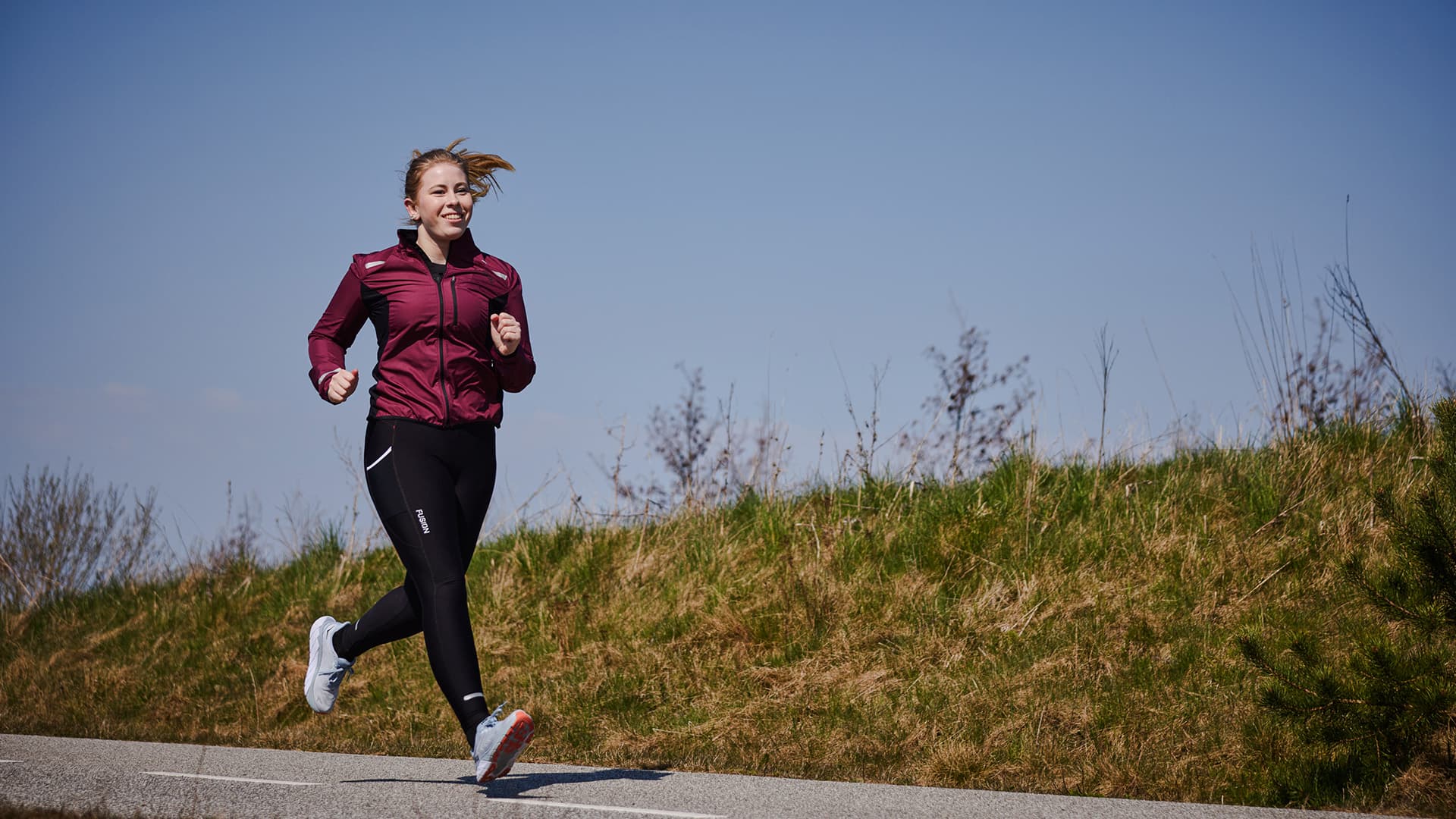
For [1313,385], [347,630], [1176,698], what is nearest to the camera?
[347,630]

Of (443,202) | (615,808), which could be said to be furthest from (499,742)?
(443,202)

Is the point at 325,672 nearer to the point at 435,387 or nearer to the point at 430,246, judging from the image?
the point at 435,387

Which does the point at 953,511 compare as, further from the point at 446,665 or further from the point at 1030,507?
the point at 446,665

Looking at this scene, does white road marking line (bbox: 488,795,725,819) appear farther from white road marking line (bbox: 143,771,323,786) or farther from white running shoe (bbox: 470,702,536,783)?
white road marking line (bbox: 143,771,323,786)

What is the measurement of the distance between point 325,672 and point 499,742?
150cm

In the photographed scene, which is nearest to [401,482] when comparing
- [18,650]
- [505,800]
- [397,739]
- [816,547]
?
Result: [505,800]

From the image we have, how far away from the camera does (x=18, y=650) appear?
45.1 ft

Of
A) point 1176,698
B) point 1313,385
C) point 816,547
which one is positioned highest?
point 1313,385

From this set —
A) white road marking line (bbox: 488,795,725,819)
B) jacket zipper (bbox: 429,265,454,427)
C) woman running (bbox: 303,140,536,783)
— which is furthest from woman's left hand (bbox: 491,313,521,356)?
white road marking line (bbox: 488,795,725,819)

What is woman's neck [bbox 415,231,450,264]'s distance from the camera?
549 cm

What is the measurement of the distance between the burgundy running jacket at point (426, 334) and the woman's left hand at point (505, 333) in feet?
0.28

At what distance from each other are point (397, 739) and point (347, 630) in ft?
→ 11.1

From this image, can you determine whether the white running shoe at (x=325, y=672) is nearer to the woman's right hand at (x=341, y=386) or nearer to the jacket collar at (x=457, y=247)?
the woman's right hand at (x=341, y=386)

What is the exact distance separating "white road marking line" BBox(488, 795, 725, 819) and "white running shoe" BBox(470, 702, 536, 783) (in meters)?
0.34
